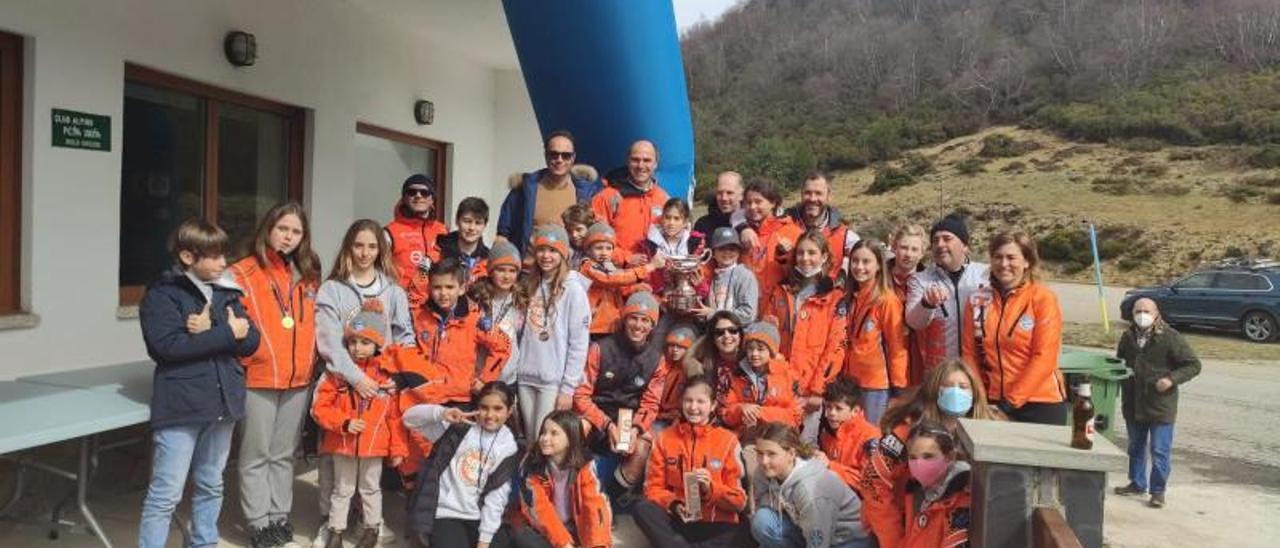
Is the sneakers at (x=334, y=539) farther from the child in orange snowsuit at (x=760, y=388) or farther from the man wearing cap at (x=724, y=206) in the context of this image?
the man wearing cap at (x=724, y=206)

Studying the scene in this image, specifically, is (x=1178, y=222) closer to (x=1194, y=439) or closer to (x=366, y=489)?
(x=1194, y=439)

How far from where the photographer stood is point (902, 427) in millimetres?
3354

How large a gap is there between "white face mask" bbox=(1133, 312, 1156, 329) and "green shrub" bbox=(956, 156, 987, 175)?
39.1 meters

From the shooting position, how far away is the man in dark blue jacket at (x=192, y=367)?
127 inches

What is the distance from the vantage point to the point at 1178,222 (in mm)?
30906

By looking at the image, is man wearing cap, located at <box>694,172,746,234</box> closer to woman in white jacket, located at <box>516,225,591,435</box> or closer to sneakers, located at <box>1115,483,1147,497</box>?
woman in white jacket, located at <box>516,225,591,435</box>

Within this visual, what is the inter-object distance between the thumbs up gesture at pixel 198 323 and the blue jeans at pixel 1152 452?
5.12 meters

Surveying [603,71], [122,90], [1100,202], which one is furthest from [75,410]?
[1100,202]

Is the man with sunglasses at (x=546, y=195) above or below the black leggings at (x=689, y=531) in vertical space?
above

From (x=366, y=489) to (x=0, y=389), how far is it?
153 centimetres

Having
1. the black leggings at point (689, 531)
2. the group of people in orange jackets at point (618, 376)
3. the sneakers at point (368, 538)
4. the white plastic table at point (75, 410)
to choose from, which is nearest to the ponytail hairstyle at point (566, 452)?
the group of people in orange jackets at point (618, 376)

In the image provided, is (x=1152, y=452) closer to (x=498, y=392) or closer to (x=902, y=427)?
(x=902, y=427)

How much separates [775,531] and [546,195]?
2.14 metres

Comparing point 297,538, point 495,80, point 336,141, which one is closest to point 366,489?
point 297,538
